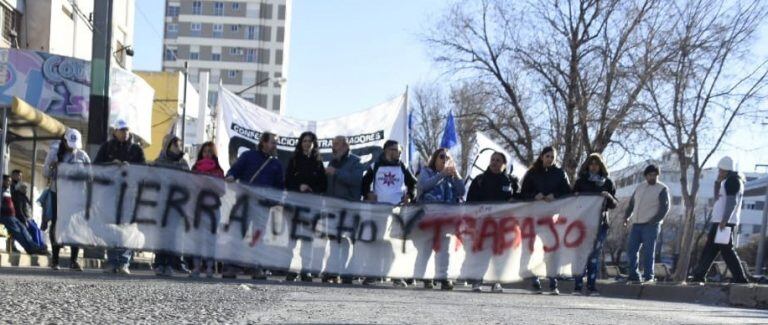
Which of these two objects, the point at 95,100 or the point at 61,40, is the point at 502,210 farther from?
the point at 61,40

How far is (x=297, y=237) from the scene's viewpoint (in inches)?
460

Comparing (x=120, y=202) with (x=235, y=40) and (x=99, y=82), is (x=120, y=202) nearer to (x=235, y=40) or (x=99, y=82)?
(x=99, y=82)

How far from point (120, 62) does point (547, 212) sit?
2523cm

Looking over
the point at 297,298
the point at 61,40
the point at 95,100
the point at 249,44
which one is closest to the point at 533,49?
the point at 61,40

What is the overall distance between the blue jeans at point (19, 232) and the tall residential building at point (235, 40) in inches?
3435

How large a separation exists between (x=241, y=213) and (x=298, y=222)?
0.62 m

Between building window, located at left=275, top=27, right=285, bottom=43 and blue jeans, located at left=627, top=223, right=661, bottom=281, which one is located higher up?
building window, located at left=275, top=27, right=285, bottom=43

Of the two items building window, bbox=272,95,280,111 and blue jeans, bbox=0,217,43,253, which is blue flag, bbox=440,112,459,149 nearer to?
blue jeans, bbox=0,217,43,253

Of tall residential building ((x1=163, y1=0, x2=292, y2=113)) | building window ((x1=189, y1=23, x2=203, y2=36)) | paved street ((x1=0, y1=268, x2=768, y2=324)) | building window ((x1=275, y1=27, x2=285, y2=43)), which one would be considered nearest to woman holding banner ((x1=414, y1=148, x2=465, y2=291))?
paved street ((x1=0, y1=268, x2=768, y2=324))

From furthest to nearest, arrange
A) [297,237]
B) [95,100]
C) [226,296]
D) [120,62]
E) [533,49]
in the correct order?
1. [120,62]
2. [533,49]
3. [95,100]
4. [297,237]
5. [226,296]

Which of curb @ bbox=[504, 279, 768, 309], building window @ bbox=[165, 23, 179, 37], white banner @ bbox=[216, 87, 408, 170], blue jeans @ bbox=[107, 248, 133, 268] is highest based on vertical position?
building window @ bbox=[165, 23, 179, 37]

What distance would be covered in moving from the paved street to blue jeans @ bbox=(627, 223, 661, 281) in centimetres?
326

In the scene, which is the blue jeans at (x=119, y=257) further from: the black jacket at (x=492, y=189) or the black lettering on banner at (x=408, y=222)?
the black jacket at (x=492, y=189)

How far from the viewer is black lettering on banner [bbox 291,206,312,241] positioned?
1167 cm
